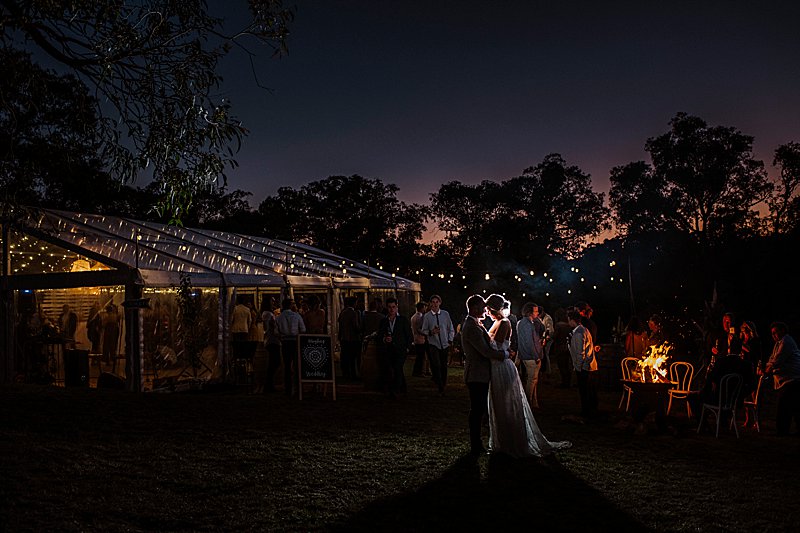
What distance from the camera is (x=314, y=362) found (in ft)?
38.3

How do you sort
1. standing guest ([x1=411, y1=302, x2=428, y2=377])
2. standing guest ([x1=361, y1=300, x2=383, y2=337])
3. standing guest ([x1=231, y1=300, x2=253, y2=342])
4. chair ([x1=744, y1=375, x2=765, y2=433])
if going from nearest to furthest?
chair ([x1=744, y1=375, x2=765, y2=433]), standing guest ([x1=411, y1=302, x2=428, y2=377]), standing guest ([x1=231, y1=300, x2=253, y2=342]), standing guest ([x1=361, y1=300, x2=383, y2=337])

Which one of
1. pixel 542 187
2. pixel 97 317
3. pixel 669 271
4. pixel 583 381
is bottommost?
pixel 583 381

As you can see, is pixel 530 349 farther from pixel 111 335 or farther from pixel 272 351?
pixel 111 335

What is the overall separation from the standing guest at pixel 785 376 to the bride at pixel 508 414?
11.8ft

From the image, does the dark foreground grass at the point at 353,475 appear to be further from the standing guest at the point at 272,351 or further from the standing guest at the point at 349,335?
the standing guest at the point at 349,335

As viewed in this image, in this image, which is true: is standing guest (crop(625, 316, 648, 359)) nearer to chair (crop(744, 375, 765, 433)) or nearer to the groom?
chair (crop(744, 375, 765, 433))

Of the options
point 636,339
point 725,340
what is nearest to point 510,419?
point 725,340

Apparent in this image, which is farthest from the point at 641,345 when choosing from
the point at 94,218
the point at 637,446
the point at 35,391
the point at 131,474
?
the point at 94,218

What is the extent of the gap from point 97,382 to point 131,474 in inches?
317

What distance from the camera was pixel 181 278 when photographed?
538 inches

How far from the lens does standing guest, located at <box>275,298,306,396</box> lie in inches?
481

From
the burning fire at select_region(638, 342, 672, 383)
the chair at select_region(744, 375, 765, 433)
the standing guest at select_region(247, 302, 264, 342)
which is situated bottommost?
the chair at select_region(744, 375, 765, 433)

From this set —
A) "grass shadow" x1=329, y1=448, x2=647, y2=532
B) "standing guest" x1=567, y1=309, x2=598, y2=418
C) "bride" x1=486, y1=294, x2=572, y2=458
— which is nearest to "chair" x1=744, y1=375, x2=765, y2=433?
"standing guest" x1=567, y1=309, x2=598, y2=418

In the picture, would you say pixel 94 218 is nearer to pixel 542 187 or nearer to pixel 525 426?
pixel 525 426
